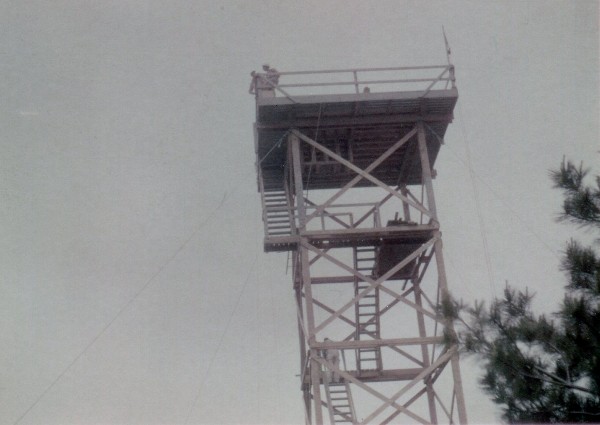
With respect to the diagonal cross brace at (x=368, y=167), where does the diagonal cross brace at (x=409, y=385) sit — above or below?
below

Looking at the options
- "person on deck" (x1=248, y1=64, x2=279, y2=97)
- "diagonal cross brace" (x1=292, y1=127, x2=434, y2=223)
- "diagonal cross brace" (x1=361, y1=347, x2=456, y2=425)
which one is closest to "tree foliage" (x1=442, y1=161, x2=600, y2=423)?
"diagonal cross brace" (x1=361, y1=347, x2=456, y2=425)

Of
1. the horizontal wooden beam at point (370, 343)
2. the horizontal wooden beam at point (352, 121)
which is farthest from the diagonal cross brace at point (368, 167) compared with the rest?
the horizontal wooden beam at point (370, 343)

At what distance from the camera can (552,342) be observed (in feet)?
24.5

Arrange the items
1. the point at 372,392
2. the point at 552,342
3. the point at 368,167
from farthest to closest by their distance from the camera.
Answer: the point at 368,167 < the point at 372,392 < the point at 552,342

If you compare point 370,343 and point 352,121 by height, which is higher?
point 352,121

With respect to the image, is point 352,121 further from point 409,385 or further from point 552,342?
point 552,342

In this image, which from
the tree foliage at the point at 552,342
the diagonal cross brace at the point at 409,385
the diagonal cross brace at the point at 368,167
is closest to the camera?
the tree foliage at the point at 552,342

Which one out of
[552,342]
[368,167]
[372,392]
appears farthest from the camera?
[368,167]

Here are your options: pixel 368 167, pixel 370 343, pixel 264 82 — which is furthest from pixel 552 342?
pixel 264 82

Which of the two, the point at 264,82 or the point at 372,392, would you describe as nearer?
the point at 372,392

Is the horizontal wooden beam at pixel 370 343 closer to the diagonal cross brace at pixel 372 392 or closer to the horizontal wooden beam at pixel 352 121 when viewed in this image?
the diagonal cross brace at pixel 372 392

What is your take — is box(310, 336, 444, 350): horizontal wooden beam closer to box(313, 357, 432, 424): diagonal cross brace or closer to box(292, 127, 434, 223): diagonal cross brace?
box(313, 357, 432, 424): diagonal cross brace

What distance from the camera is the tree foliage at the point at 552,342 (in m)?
7.25

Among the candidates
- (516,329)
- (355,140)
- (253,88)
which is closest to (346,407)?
(355,140)
